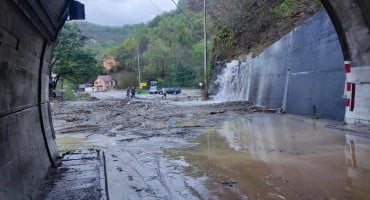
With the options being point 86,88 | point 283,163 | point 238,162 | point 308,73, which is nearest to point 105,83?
point 86,88

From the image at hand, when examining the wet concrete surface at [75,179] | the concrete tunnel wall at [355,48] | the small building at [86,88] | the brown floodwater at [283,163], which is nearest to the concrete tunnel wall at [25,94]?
the wet concrete surface at [75,179]

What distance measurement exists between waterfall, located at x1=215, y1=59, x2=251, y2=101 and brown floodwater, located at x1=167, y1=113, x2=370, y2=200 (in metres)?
→ 17.1

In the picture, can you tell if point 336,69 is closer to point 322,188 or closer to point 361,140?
point 361,140

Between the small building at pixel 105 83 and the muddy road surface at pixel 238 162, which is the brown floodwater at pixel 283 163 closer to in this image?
the muddy road surface at pixel 238 162

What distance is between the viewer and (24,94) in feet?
16.5

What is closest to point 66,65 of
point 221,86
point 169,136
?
point 221,86

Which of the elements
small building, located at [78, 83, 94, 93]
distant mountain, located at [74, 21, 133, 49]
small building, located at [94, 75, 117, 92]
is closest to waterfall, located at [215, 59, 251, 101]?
small building, located at [78, 83, 94, 93]

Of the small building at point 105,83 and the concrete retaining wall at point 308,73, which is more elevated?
the concrete retaining wall at point 308,73

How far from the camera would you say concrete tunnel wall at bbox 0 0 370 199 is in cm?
374

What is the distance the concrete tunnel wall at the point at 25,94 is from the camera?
3.74 m

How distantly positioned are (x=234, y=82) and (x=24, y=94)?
28.5 m

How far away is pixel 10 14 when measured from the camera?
12.3 feet

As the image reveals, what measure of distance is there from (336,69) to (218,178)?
845cm

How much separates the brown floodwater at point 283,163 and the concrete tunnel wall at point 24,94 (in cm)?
259
